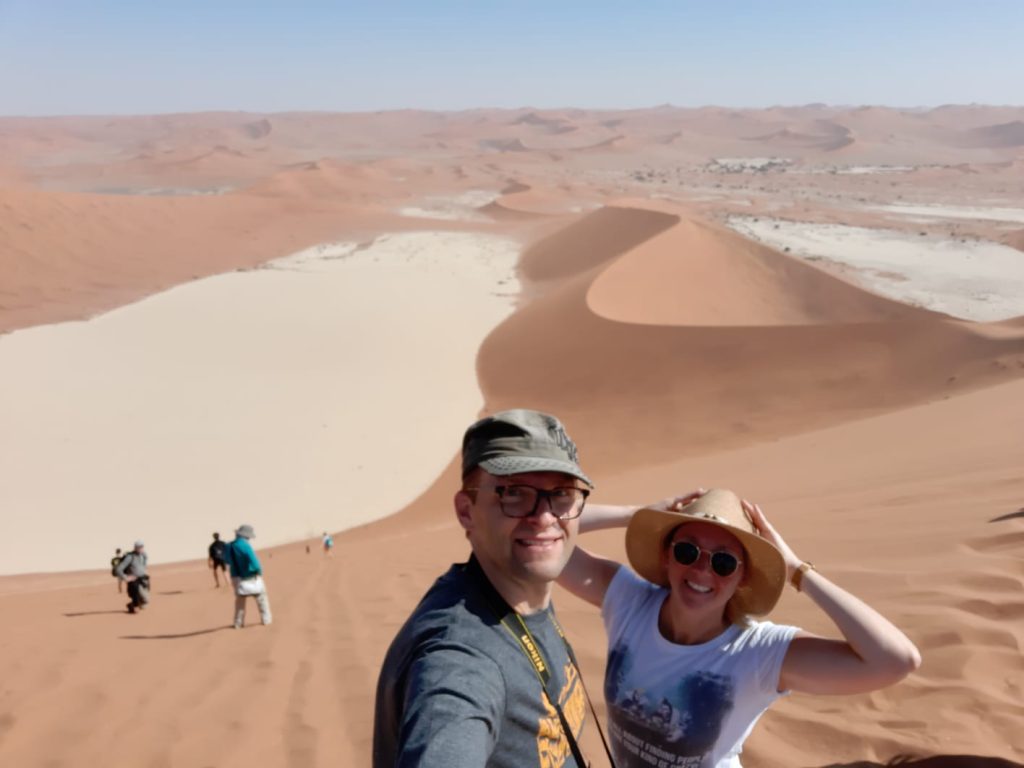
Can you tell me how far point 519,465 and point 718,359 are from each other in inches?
618

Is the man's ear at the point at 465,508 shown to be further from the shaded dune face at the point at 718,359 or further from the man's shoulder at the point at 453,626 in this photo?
the shaded dune face at the point at 718,359

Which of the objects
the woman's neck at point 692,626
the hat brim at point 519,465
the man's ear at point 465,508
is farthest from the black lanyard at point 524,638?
the woman's neck at point 692,626

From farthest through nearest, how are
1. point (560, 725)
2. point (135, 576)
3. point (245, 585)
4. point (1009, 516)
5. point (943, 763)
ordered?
point (135, 576), point (245, 585), point (1009, 516), point (943, 763), point (560, 725)

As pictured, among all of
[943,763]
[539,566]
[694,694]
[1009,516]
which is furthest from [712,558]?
[1009,516]

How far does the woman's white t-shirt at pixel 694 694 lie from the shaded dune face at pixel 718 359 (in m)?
10.8

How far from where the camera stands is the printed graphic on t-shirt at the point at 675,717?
201 centimetres

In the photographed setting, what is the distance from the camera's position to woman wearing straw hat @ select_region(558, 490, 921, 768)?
1953 millimetres

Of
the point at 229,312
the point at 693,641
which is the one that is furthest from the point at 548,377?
the point at 693,641

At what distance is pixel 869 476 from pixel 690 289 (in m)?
15.4

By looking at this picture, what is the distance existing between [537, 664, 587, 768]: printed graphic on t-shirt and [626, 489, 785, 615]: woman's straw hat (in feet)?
1.63

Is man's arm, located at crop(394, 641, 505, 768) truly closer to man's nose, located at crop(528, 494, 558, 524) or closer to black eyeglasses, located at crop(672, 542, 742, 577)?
man's nose, located at crop(528, 494, 558, 524)

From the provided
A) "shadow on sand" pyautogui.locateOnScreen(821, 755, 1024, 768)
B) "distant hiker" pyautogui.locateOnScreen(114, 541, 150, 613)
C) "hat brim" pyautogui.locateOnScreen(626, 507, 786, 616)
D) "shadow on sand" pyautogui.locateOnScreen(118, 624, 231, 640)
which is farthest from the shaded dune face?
"hat brim" pyautogui.locateOnScreen(626, 507, 786, 616)

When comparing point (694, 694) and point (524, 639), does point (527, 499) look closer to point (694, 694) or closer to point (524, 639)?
point (524, 639)

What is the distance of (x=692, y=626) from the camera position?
210cm
